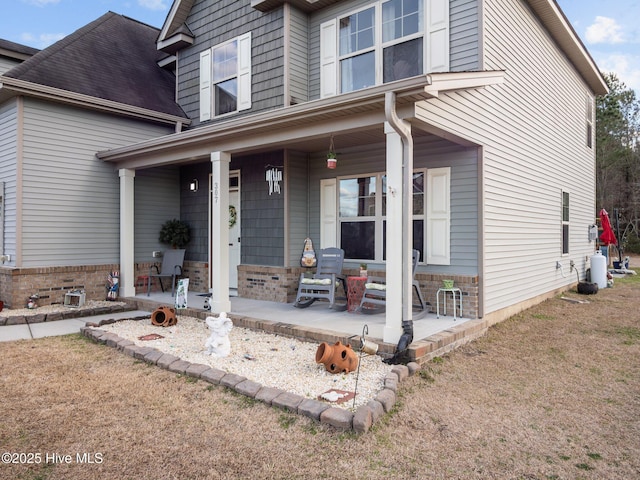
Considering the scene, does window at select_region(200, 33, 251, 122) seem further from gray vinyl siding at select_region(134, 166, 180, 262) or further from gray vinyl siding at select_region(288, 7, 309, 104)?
gray vinyl siding at select_region(134, 166, 180, 262)

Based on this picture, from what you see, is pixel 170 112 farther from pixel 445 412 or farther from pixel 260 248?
pixel 445 412

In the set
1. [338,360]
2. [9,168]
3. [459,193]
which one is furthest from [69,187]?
[459,193]

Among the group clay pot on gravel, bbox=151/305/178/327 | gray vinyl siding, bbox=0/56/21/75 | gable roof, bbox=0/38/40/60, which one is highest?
gable roof, bbox=0/38/40/60

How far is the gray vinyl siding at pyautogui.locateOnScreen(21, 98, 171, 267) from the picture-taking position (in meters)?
7.06

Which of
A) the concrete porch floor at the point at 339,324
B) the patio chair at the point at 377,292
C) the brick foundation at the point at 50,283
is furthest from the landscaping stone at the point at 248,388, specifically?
the brick foundation at the point at 50,283

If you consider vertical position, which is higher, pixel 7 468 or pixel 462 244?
pixel 462 244

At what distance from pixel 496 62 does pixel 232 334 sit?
5.09 m

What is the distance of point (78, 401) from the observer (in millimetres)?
3432

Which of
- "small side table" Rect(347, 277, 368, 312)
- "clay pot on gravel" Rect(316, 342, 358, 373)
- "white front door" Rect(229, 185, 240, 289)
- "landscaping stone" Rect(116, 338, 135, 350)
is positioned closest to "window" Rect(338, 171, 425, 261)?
"small side table" Rect(347, 277, 368, 312)

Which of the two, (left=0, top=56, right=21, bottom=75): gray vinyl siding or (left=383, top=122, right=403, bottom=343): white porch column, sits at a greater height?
(left=0, top=56, right=21, bottom=75): gray vinyl siding

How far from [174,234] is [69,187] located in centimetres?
193

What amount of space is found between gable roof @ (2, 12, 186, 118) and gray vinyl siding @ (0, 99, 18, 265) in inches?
26.4

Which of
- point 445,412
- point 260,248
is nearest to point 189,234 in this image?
point 260,248

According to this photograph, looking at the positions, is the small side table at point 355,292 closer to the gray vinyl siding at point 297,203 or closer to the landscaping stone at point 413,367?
the gray vinyl siding at point 297,203
